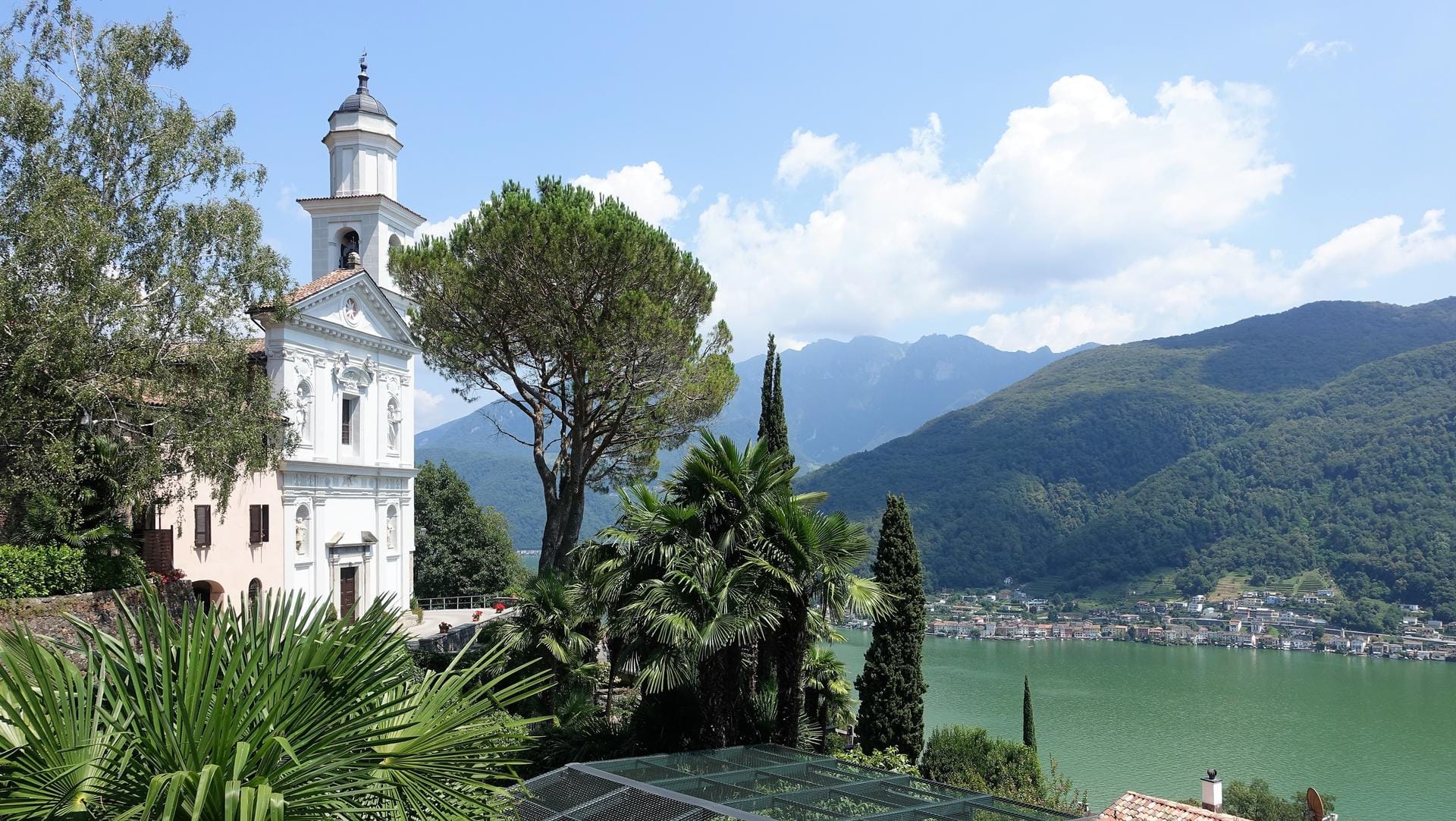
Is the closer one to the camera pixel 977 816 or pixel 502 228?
pixel 977 816

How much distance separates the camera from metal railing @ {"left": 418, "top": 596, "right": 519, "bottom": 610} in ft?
111

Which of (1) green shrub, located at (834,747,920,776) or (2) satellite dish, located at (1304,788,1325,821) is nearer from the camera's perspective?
(2) satellite dish, located at (1304,788,1325,821)

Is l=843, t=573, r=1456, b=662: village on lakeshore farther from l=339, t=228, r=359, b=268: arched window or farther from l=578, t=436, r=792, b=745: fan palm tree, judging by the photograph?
l=578, t=436, r=792, b=745: fan palm tree

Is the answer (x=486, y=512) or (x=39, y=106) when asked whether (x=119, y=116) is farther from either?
(x=486, y=512)

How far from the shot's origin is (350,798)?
157 inches

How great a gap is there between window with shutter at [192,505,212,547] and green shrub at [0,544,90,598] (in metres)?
5.76

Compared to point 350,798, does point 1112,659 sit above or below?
Answer: below

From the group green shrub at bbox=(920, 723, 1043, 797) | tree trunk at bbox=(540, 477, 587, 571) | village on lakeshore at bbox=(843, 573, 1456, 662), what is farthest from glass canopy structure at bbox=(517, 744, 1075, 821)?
village on lakeshore at bbox=(843, 573, 1456, 662)

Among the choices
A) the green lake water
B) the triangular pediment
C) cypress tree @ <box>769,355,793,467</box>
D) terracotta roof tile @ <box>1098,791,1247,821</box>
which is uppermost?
the triangular pediment

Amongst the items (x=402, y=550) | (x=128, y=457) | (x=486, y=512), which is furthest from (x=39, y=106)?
(x=486, y=512)

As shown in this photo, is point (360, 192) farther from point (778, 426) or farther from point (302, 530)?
point (778, 426)

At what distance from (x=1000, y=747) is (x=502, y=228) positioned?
1347 centimetres

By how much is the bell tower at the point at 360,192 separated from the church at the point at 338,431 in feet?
0.10

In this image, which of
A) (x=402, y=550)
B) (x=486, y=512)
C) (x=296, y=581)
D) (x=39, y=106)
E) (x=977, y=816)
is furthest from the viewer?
(x=486, y=512)
